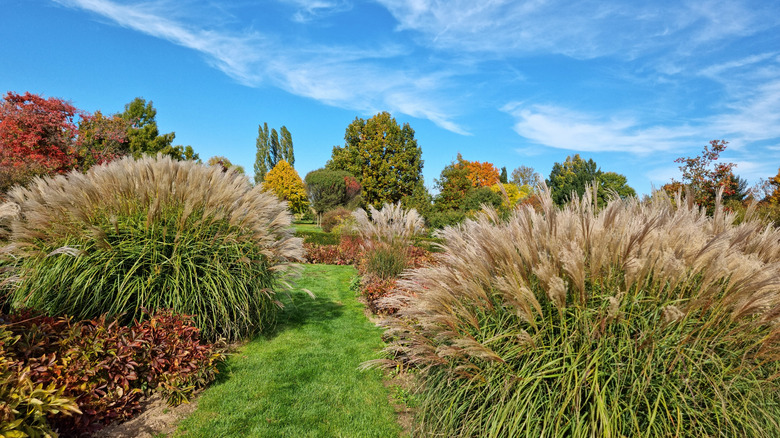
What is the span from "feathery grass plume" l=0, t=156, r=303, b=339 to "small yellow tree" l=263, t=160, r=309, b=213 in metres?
32.1

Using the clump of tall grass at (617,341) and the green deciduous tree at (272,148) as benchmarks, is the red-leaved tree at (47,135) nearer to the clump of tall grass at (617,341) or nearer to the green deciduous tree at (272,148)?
the clump of tall grass at (617,341)

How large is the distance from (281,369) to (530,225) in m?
3.25

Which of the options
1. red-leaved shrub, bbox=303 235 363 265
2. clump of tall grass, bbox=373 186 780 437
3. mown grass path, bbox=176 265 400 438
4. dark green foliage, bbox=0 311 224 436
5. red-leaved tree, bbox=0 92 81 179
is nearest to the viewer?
clump of tall grass, bbox=373 186 780 437

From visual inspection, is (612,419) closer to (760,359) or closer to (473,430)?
Result: (473,430)

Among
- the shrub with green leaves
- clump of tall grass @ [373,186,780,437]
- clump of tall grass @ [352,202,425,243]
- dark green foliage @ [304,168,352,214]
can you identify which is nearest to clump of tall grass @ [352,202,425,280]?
clump of tall grass @ [352,202,425,243]

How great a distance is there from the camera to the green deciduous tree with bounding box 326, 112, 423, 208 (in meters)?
35.0

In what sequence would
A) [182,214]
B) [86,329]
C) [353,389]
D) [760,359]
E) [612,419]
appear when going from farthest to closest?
[182,214] → [353,389] → [86,329] → [760,359] → [612,419]

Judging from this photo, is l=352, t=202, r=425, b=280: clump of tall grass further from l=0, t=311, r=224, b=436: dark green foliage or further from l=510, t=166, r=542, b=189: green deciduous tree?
l=510, t=166, r=542, b=189: green deciduous tree

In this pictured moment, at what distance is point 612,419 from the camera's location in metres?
1.84

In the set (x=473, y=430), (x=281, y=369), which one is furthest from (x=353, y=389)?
(x=473, y=430)

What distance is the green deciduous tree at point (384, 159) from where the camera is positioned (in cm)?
3500

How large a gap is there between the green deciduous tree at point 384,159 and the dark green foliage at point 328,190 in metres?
2.25

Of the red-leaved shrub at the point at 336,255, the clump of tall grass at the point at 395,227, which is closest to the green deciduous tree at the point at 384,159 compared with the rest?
the red-leaved shrub at the point at 336,255

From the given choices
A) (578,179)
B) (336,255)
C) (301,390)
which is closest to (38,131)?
(336,255)
